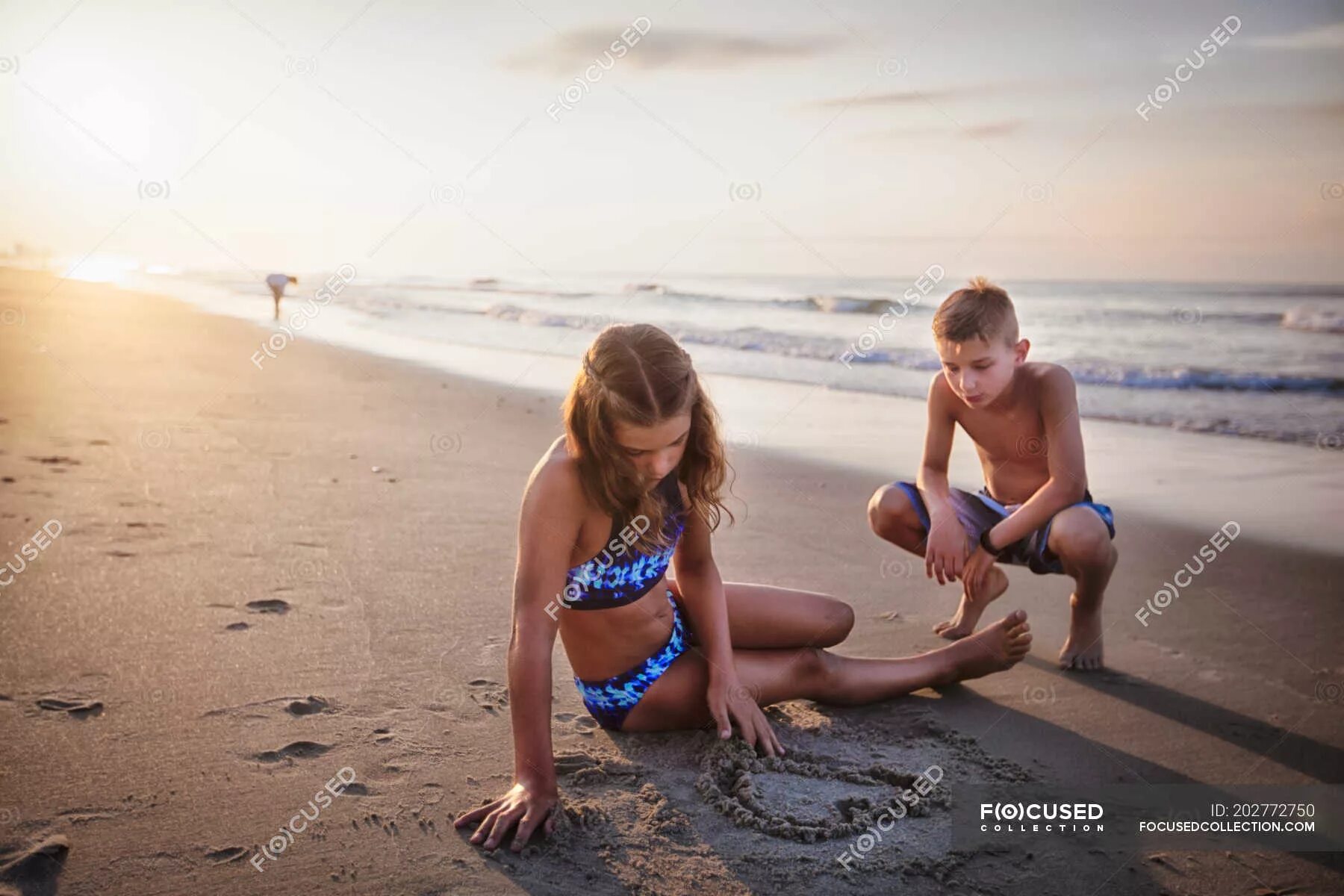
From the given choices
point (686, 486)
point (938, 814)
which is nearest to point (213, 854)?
point (686, 486)

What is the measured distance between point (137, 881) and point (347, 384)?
7873mm

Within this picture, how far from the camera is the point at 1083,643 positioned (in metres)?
3.70

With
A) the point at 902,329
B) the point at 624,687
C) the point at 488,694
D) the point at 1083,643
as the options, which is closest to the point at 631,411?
the point at 624,687

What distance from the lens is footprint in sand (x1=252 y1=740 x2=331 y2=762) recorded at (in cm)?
276

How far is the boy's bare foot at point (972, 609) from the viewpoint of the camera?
3.95 metres

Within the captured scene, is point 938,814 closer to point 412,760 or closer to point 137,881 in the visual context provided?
point 412,760

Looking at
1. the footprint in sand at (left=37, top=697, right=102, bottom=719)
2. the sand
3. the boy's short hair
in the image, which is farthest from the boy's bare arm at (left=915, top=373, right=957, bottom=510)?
the footprint in sand at (left=37, top=697, right=102, bottom=719)

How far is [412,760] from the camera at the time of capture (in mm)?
2816

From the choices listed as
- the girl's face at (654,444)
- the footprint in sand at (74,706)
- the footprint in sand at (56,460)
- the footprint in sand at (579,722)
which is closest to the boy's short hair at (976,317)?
the girl's face at (654,444)

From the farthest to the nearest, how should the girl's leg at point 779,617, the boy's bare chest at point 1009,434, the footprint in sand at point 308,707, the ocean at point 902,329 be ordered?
the ocean at point 902,329 → the boy's bare chest at point 1009,434 → the girl's leg at point 779,617 → the footprint in sand at point 308,707

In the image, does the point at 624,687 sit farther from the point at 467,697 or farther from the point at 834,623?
the point at 834,623

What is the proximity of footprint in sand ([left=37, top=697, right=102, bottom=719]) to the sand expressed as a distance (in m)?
0.01

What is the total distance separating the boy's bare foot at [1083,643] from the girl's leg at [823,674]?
396mm

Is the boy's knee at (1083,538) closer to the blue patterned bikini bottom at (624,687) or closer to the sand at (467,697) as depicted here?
the sand at (467,697)
